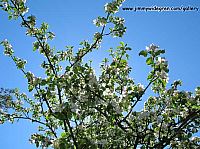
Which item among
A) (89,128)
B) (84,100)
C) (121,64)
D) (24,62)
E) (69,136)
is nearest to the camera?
(69,136)

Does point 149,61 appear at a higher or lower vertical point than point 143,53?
lower

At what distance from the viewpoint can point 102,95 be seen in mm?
6504

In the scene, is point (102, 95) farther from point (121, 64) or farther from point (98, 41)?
point (98, 41)

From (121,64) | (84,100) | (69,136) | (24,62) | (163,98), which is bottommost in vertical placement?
(69,136)

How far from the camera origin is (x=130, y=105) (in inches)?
271

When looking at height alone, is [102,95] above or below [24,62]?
below

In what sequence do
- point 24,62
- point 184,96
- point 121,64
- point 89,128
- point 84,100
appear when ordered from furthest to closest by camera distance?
point 24,62 < point 89,128 < point 121,64 < point 184,96 < point 84,100

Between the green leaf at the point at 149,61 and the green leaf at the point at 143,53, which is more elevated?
the green leaf at the point at 143,53

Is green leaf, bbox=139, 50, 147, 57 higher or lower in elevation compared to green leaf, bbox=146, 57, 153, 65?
higher

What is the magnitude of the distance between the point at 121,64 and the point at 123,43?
0.49m

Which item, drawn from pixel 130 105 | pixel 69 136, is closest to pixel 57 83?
pixel 69 136

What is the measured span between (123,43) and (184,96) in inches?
73.6

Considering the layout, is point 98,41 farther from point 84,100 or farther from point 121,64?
point 84,100

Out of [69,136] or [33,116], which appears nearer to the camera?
[69,136]
